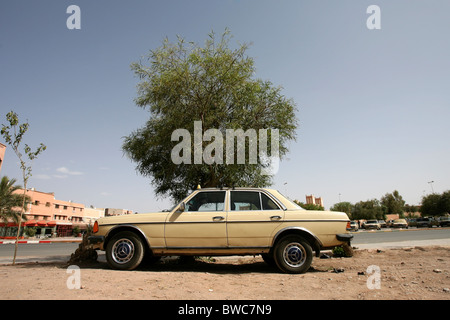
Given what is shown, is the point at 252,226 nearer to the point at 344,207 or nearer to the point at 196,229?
the point at 196,229

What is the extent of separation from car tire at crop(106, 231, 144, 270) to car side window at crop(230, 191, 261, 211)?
2.13m

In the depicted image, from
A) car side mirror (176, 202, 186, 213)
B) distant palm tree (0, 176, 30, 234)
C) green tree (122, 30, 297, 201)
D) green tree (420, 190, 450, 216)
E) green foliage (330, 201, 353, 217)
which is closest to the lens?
car side mirror (176, 202, 186, 213)

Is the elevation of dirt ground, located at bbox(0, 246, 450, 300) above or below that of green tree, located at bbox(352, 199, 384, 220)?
above

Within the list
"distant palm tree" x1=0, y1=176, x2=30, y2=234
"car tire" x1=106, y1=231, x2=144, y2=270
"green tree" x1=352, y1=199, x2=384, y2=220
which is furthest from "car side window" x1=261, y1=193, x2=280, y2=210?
"green tree" x1=352, y1=199, x2=384, y2=220

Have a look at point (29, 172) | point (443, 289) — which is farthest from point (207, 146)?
point (443, 289)

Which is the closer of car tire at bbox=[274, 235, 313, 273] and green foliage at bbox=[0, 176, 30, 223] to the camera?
car tire at bbox=[274, 235, 313, 273]

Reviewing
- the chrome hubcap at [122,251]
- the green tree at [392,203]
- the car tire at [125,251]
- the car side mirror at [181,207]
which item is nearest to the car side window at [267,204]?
the car side mirror at [181,207]

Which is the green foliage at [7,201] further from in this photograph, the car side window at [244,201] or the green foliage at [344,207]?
the green foliage at [344,207]

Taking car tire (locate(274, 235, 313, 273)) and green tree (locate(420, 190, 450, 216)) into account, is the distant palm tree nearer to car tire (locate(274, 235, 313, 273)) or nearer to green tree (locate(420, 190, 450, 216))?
car tire (locate(274, 235, 313, 273))

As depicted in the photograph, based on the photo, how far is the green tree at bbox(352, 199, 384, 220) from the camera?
76406 mm

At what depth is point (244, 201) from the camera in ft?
18.3

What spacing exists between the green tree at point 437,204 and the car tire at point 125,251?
73.1 metres

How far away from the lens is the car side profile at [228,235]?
17.0 ft

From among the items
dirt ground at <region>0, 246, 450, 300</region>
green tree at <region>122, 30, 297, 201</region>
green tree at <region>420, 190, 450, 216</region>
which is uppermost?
green tree at <region>122, 30, 297, 201</region>
